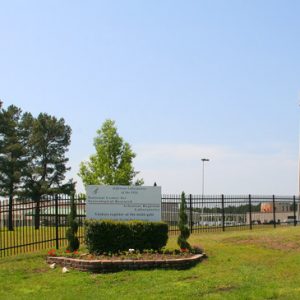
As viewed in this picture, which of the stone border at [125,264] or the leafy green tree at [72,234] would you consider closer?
the stone border at [125,264]

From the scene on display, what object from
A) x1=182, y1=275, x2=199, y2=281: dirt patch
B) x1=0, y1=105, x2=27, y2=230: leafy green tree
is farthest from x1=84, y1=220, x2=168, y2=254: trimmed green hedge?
x1=0, y1=105, x2=27, y2=230: leafy green tree

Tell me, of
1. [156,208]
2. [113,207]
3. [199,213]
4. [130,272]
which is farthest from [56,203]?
[199,213]

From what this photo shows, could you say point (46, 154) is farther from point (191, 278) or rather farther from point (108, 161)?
point (191, 278)

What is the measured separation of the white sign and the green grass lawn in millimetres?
1929

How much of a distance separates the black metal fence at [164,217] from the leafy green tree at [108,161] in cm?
1060

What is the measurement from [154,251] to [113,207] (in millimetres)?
2023

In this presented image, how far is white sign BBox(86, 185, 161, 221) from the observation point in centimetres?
1488

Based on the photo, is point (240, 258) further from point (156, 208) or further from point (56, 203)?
point (56, 203)

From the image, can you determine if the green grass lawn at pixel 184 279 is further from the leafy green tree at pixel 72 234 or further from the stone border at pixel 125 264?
the leafy green tree at pixel 72 234

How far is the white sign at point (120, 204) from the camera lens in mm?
14875

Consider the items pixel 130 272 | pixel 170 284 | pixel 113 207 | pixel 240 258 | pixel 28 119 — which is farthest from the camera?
pixel 28 119

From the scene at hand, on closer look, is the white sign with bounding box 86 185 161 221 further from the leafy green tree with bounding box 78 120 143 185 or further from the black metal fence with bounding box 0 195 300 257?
the leafy green tree with bounding box 78 120 143 185

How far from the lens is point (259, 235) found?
1678 centimetres

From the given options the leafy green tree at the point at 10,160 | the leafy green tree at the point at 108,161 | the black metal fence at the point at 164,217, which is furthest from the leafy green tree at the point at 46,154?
the black metal fence at the point at 164,217
